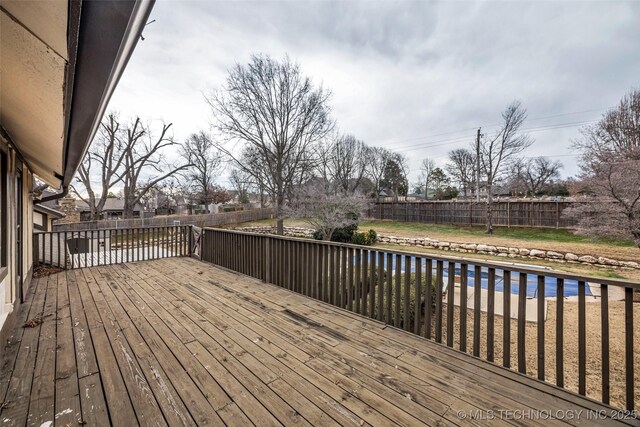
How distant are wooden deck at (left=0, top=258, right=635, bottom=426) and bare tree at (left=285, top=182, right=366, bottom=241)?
28.9 feet

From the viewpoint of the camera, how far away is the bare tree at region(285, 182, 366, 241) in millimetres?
12250

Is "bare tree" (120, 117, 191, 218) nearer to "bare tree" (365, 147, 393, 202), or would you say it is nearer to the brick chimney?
the brick chimney

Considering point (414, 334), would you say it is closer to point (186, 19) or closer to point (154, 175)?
point (186, 19)

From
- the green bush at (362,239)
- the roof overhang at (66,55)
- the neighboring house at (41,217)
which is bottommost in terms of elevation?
the green bush at (362,239)

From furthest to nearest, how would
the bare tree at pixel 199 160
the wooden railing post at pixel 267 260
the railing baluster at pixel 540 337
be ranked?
the bare tree at pixel 199 160, the wooden railing post at pixel 267 260, the railing baluster at pixel 540 337

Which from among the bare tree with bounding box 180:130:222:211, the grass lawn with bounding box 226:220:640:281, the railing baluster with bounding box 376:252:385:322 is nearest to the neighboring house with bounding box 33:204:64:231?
the railing baluster with bounding box 376:252:385:322

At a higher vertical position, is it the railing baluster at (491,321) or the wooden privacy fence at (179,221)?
the wooden privacy fence at (179,221)

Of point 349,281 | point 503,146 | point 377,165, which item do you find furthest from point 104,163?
point 503,146

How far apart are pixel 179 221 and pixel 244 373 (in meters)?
18.8

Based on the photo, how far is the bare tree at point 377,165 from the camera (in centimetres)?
2928

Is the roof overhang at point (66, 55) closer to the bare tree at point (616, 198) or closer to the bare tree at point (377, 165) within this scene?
the bare tree at point (616, 198)

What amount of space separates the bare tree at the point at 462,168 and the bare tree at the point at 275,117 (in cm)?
2139

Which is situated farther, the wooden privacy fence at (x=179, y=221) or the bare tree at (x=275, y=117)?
the wooden privacy fence at (x=179, y=221)

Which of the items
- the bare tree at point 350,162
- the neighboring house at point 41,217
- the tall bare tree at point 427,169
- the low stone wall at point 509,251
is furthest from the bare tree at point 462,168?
the neighboring house at point 41,217
